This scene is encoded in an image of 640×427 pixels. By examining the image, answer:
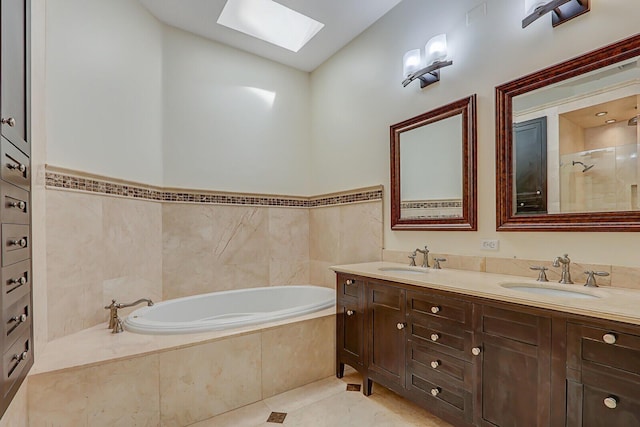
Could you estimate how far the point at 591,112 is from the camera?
5.15ft

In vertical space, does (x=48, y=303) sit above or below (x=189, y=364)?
above

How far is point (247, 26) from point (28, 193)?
7.54 ft

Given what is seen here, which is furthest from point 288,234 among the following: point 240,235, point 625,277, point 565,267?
point 625,277

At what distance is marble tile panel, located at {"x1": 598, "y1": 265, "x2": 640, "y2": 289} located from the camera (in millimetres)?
1421

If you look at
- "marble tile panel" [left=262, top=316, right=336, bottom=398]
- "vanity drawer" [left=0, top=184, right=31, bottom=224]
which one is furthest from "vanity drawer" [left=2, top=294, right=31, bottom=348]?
"marble tile panel" [left=262, top=316, right=336, bottom=398]

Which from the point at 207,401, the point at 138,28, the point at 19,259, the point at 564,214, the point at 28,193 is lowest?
the point at 207,401

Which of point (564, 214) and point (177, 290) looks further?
point (177, 290)

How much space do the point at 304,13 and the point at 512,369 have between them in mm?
2891

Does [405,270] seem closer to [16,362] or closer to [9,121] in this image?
[16,362]

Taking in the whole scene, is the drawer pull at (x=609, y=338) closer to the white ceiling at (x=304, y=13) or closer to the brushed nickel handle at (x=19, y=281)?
the brushed nickel handle at (x=19, y=281)

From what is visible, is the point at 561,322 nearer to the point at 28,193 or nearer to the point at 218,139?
the point at 28,193

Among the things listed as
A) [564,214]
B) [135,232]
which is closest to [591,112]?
[564,214]

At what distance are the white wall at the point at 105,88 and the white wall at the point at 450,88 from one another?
1695mm

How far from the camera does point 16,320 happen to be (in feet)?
4.22
